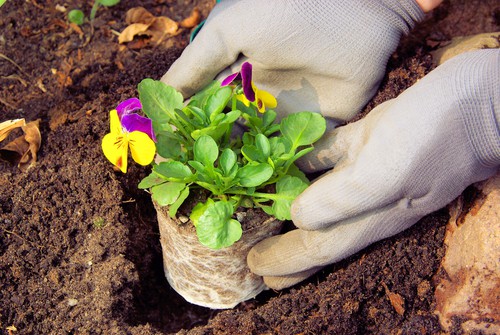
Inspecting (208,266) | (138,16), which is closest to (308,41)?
(208,266)

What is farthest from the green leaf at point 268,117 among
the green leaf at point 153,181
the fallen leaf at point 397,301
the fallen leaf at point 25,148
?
the fallen leaf at point 25,148

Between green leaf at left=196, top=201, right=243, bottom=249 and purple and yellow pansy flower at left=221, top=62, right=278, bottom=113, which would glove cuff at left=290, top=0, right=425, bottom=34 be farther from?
green leaf at left=196, top=201, right=243, bottom=249

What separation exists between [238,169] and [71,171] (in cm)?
75

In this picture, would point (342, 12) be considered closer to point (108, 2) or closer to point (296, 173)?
point (296, 173)

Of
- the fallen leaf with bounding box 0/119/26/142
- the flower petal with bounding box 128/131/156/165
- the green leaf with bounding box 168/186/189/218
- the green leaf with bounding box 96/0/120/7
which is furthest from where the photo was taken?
the green leaf with bounding box 96/0/120/7

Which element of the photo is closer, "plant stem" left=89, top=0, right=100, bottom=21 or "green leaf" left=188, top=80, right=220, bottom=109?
"green leaf" left=188, top=80, right=220, bottom=109

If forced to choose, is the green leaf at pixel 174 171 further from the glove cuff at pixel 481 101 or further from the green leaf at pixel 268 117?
the glove cuff at pixel 481 101

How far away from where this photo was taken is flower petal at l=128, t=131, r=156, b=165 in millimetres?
1659

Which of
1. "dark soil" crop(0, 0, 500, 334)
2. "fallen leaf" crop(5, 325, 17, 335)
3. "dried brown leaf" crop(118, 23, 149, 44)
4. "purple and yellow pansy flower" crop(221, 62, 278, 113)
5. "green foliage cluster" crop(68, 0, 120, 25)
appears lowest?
"fallen leaf" crop(5, 325, 17, 335)

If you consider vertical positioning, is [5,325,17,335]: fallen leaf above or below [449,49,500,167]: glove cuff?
below

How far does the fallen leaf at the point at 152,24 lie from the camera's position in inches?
103

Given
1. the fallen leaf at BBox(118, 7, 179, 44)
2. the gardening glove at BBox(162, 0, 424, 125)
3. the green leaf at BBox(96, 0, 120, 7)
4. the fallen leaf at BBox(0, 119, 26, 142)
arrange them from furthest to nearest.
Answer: the fallen leaf at BBox(118, 7, 179, 44), the green leaf at BBox(96, 0, 120, 7), the fallen leaf at BBox(0, 119, 26, 142), the gardening glove at BBox(162, 0, 424, 125)

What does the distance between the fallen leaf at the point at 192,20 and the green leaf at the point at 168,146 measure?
3.12ft

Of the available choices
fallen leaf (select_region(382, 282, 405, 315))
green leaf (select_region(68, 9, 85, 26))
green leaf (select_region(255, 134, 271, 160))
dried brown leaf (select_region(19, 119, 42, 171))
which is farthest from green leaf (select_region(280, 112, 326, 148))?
green leaf (select_region(68, 9, 85, 26))
